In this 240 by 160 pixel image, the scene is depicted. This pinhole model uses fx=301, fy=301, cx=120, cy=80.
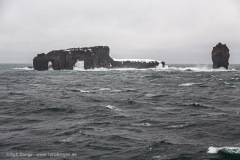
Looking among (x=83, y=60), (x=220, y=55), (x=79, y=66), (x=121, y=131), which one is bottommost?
(x=121, y=131)

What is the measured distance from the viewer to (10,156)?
648 inches

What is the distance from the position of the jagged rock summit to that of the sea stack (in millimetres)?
45004

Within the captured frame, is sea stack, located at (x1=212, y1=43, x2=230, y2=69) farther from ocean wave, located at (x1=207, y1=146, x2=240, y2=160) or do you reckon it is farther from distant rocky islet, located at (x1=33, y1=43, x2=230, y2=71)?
ocean wave, located at (x1=207, y1=146, x2=240, y2=160)

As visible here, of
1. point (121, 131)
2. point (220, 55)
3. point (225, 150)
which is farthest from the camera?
point (220, 55)

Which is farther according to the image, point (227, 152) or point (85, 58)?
point (85, 58)

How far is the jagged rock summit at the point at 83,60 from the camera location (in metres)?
153

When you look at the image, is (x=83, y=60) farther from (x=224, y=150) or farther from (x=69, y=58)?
(x=224, y=150)

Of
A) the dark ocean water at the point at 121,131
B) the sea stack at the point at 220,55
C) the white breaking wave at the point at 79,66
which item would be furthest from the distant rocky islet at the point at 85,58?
the dark ocean water at the point at 121,131

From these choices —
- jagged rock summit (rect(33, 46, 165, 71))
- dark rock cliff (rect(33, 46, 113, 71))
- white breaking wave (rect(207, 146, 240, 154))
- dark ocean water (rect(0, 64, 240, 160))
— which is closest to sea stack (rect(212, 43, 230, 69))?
jagged rock summit (rect(33, 46, 165, 71))

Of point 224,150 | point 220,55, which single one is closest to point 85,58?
point 220,55

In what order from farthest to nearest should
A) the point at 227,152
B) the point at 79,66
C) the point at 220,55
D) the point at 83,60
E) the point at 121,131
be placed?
the point at 79,66 < the point at 83,60 < the point at 220,55 < the point at 121,131 < the point at 227,152

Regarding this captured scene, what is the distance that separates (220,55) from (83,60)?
228ft

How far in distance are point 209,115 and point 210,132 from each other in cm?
647

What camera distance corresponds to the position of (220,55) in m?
144
